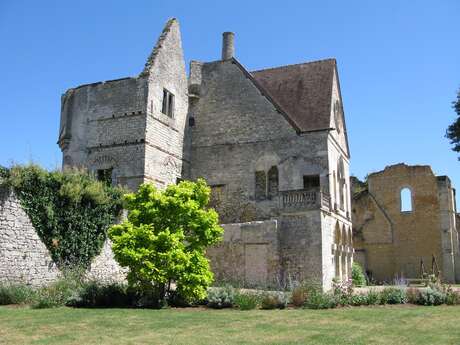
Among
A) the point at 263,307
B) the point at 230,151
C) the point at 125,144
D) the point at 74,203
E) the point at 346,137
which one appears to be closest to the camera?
the point at 263,307

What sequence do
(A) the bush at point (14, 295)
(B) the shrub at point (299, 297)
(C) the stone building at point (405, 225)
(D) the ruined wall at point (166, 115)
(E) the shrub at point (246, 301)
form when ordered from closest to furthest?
1. (E) the shrub at point (246, 301)
2. (A) the bush at point (14, 295)
3. (B) the shrub at point (299, 297)
4. (D) the ruined wall at point (166, 115)
5. (C) the stone building at point (405, 225)

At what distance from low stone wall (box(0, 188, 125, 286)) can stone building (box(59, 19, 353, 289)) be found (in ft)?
21.6

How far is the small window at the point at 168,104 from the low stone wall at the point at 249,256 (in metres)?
6.99

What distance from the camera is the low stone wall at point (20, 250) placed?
52.6 feet

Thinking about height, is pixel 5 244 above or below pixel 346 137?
below

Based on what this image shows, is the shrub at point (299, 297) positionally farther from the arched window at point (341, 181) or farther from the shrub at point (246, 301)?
the arched window at point (341, 181)

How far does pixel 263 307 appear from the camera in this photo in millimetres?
15148

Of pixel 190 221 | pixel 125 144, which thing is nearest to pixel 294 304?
pixel 190 221

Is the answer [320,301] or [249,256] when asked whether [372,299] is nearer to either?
[320,301]

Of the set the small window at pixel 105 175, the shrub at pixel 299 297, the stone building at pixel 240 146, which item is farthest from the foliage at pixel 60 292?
the small window at pixel 105 175

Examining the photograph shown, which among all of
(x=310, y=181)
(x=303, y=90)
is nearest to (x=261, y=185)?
(x=310, y=181)

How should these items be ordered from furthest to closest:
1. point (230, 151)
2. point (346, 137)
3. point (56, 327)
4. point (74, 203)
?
1. point (346, 137)
2. point (230, 151)
3. point (74, 203)
4. point (56, 327)

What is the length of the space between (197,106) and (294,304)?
1511 centimetres

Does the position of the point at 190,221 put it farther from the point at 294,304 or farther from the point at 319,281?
the point at 319,281
